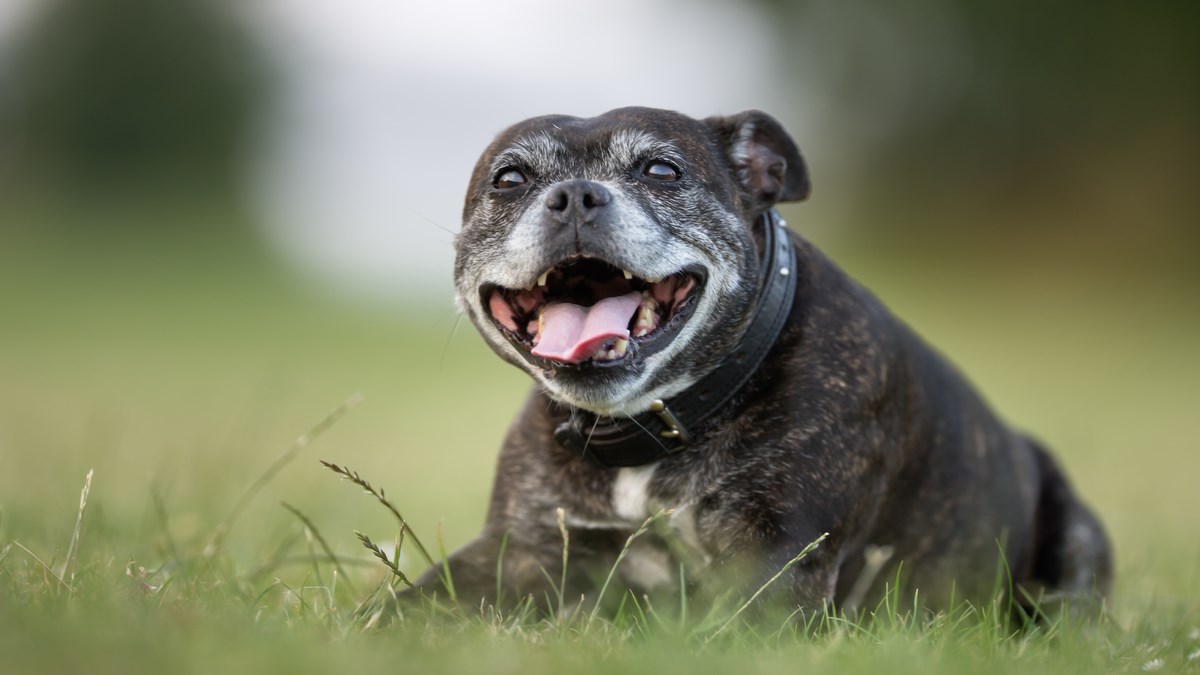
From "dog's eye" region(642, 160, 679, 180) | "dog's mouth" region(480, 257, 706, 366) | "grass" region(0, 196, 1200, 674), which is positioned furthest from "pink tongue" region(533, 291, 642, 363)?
"grass" region(0, 196, 1200, 674)

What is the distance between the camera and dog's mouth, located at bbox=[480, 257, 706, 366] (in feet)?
11.8

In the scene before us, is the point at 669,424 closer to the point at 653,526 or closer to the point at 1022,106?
the point at 653,526

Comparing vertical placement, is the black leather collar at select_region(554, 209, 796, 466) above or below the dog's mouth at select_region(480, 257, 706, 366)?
below

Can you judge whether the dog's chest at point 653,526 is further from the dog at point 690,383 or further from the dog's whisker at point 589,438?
the dog's whisker at point 589,438

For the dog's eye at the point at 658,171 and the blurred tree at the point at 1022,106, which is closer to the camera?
the dog's eye at the point at 658,171

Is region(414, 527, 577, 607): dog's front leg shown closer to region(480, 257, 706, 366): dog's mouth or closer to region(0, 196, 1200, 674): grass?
region(0, 196, 1200, 674): grass

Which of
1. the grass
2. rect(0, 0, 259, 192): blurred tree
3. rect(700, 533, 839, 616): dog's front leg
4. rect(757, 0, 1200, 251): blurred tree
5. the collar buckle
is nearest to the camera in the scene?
the grass

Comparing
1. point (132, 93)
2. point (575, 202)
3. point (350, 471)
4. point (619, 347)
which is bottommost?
point (132, 93)

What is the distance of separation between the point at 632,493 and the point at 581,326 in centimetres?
60

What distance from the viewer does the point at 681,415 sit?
3896mm

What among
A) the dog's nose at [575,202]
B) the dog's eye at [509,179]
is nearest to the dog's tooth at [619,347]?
the dog's nose at [575,202]

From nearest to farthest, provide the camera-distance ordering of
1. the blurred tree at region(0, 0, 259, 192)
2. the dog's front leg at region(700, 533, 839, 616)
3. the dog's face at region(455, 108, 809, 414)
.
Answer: the dog's front leg at region(700, 533, 839, 616)
the dog's face at region(455, 108, 809, 414)
the blurred tree at region(0, 0, 259, 192)

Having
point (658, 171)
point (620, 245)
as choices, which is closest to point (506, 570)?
point (620, 245)

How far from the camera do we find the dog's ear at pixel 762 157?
4.27 metres
